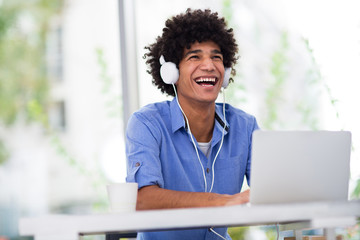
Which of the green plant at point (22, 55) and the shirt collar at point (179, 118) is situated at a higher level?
the green plant at point (22, 55)

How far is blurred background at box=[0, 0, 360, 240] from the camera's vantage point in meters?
3.21

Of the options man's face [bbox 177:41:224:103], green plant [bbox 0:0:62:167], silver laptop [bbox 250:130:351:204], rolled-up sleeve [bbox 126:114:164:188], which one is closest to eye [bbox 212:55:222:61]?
man's face [bbox 177:41:224:103]

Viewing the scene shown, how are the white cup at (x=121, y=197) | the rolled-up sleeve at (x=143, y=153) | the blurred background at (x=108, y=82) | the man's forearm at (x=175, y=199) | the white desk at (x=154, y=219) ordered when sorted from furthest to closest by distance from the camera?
the blurred background at (x=108, y=82)
the rolled-up sleeve at (x=143, y=153)
the man's forearm at (x=175, y=199)
the white cup at (x=121, y=197)
the white desk at (x=154, y=219)

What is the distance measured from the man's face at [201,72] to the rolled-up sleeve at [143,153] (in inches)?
10.5

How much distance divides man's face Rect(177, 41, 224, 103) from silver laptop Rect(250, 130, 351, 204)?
946 millimetres

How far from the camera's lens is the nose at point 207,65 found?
7.45 ft

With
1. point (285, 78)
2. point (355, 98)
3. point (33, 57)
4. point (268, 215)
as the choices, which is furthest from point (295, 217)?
point (33, 57)

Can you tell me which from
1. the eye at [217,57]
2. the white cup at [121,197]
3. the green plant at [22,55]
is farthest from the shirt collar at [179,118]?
the green plant at [22,55]

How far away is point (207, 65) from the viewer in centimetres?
228

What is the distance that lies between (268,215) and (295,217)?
0.06m

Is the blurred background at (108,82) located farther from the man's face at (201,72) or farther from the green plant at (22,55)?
the man's face at (201,72)

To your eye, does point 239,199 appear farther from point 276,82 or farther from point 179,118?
point 276,82

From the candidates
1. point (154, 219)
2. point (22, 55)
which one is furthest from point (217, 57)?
point (22, 55)

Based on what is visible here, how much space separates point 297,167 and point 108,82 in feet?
8.55
